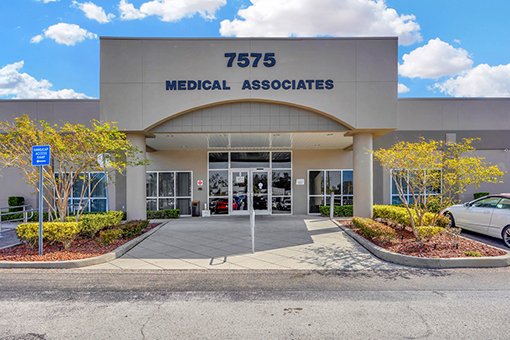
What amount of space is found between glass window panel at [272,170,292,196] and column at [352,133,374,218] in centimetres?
525

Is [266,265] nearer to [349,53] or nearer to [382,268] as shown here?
[382,268]

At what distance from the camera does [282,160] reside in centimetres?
1727

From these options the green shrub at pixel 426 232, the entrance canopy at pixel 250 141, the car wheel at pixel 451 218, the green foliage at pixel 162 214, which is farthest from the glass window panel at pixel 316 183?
the green shrub at pixel 426 232

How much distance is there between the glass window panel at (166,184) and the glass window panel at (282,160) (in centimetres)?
583

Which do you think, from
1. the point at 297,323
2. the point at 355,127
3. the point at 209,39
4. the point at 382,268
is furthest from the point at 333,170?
the point at 297,323

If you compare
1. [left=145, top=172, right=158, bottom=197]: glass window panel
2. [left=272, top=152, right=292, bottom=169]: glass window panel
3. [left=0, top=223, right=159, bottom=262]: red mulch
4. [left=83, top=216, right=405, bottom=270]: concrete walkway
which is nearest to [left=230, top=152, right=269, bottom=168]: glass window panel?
[left=272, top=152, right=292, bottom=169]: glass window panel

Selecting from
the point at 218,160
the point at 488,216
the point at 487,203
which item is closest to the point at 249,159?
the point at 218,160

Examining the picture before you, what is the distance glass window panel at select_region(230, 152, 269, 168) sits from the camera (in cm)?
1711

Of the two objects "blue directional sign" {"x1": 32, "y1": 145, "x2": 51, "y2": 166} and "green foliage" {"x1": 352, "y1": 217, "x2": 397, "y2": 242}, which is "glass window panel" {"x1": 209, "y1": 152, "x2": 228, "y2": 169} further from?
"blue directional sign" {"x1": 32, "y1": 145, "x2": 51, "y2": 166}

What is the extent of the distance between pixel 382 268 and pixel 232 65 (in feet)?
29.1

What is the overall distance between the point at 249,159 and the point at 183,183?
391 cm

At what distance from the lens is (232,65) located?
1191cm

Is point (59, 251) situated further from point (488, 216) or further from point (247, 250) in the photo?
point (488, 216)

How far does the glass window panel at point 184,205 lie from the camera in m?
17.0
